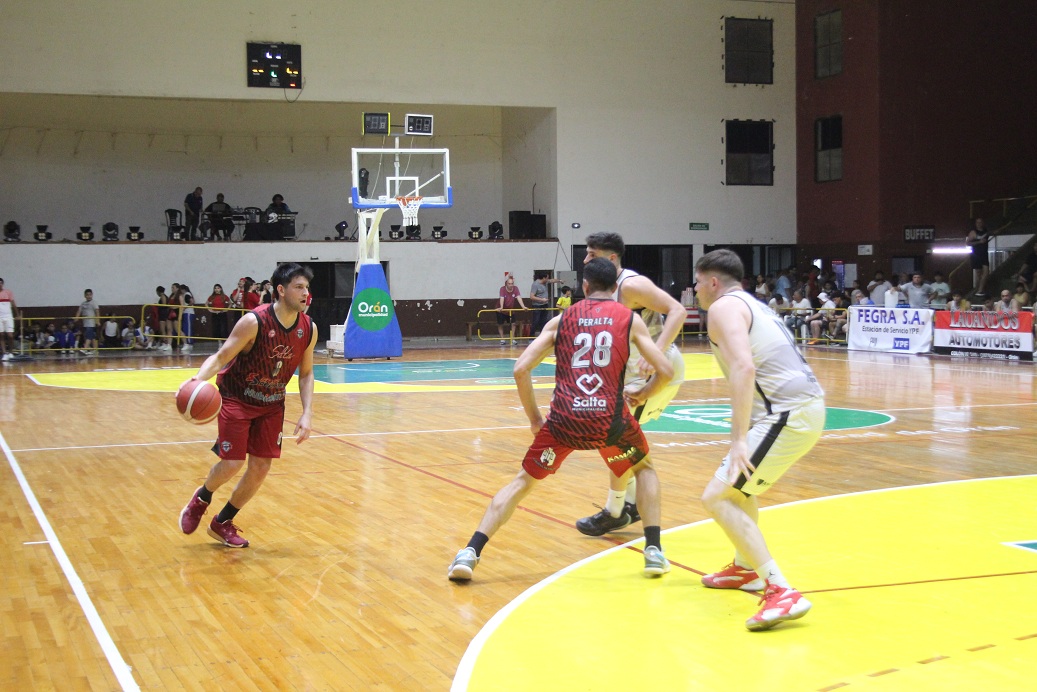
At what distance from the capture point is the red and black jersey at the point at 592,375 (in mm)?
5637

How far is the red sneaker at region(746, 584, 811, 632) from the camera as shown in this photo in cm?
473

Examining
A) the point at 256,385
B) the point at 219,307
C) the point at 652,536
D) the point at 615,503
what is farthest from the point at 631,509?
the point at 219,307

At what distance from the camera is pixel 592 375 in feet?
18.6

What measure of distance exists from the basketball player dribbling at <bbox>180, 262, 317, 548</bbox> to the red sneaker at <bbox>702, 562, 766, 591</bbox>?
2558mm

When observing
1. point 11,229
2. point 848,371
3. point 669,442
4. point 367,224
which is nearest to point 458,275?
point 367,224

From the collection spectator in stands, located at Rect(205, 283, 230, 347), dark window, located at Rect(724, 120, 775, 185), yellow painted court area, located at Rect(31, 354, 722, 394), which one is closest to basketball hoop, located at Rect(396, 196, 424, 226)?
yellow painted court area, located at Rect(31, 354, 722, 394)

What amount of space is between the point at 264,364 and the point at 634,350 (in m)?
2.38

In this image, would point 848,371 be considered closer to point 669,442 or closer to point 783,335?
point 669,442

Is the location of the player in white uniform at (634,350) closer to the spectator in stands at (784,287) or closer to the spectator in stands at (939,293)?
the spectator in stands at (939,293)

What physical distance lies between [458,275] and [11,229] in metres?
11.6

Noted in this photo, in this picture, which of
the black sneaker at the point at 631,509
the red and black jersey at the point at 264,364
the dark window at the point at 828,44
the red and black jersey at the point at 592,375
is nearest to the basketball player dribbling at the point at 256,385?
the red and black jersey at the point at 264,364

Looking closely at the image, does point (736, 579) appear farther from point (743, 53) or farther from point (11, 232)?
point (743, 53)

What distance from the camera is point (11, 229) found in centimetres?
2725

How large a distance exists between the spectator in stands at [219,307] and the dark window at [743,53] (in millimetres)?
16146
